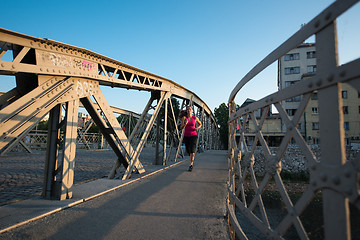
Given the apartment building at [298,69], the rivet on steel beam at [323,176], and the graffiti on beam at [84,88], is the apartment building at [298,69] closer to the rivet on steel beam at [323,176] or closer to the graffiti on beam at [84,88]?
the rivet on steel beam at [323,176]

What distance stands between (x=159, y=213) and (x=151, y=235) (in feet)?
1.87

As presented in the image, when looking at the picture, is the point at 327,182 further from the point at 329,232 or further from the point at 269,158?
the point at 269,158

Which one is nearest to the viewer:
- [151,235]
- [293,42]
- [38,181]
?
[293,42]

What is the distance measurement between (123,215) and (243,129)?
5.94ft

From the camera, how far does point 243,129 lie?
2.33m

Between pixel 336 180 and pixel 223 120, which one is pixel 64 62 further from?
pixel 223 120

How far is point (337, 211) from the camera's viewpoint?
0.89m

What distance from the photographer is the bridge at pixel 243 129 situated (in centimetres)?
92

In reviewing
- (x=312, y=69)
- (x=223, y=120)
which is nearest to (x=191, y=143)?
(x=312, y=69)

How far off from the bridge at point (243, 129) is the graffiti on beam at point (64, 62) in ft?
0.05

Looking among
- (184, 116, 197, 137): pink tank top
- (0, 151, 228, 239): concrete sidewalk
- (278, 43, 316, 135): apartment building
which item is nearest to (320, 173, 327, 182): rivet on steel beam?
(278, 43, 316, 135): apartment building

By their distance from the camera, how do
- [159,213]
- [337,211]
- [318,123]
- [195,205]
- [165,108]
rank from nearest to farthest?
[337,211], [318,123], [159,213], [195,205], [165,108]

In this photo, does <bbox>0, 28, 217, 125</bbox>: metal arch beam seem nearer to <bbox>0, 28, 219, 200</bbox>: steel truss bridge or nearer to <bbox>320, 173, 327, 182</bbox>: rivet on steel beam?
<bbox>0, 28, 219, 200</bbox>: steel truss bridge

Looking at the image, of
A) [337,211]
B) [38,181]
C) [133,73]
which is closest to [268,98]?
[337,211]
